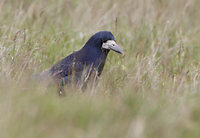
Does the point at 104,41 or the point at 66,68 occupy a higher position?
the point at 104,41

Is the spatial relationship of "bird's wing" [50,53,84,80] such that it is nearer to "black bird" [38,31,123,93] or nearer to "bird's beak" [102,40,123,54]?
"black bird" [38,31,123,93]

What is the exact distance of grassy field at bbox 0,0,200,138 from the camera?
2758 millimetres

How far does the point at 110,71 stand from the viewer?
5.21m

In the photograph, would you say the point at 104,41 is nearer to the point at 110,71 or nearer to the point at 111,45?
the point at 111,45

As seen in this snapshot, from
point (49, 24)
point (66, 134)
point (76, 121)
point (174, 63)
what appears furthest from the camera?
point (49, 24)

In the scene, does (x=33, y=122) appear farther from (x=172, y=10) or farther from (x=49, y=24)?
(x=172, y=10)

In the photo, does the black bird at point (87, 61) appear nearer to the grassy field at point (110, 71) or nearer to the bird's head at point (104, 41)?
the bird's head at point (104, 41)

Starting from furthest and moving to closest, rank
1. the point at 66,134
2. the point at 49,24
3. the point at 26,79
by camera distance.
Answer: the point at 49,24 → the point at 26,79 → the point at 66,134

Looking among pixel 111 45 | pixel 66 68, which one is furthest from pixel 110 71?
pixel 66 68

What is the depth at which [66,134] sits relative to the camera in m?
2.62

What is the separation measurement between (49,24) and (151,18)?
1.63 metres

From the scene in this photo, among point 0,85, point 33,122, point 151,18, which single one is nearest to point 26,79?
point 0,85

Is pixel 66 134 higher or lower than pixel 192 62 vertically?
higher

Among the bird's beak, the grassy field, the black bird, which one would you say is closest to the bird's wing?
the black bird
